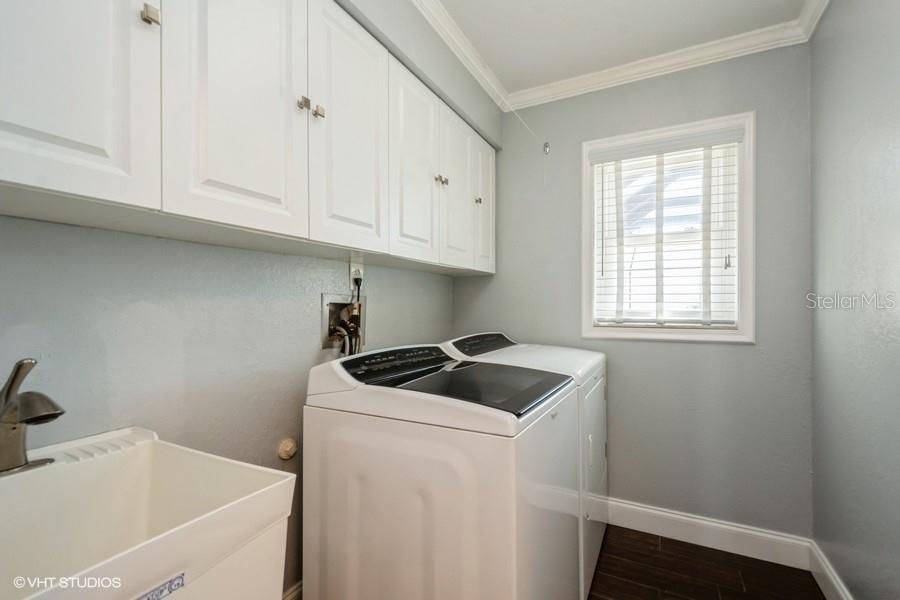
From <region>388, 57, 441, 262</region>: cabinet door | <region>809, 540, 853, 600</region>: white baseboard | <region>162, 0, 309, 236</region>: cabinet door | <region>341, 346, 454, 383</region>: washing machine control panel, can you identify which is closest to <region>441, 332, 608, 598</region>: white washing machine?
<region>341, 346, 454, 383</region>: washing machine control panel

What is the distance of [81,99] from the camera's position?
704 millimetres

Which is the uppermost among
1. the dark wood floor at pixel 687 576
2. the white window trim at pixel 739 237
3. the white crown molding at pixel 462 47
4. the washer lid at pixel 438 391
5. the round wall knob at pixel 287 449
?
the white crown molding at pixel 462 47

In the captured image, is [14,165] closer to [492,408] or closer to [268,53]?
[268,53]

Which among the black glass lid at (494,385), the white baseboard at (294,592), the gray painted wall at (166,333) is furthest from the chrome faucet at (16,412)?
the white baseboard at (294,592)

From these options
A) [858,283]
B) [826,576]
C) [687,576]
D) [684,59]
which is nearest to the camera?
[858,283]

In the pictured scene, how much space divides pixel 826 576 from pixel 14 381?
2.76 metres

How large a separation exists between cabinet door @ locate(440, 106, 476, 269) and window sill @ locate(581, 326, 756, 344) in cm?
Result: 84

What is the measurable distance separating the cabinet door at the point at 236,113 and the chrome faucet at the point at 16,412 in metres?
0.44

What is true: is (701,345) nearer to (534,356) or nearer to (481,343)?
(534,356)

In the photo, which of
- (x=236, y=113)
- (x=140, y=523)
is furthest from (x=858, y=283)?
(x=140, y=523)

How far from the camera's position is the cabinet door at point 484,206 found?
7.41 feet

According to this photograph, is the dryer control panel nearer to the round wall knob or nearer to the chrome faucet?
the round wall knob

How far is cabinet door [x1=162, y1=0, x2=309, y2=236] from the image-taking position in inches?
33.2

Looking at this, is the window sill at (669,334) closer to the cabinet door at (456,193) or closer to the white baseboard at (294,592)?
the cabinet door at (456,193)
